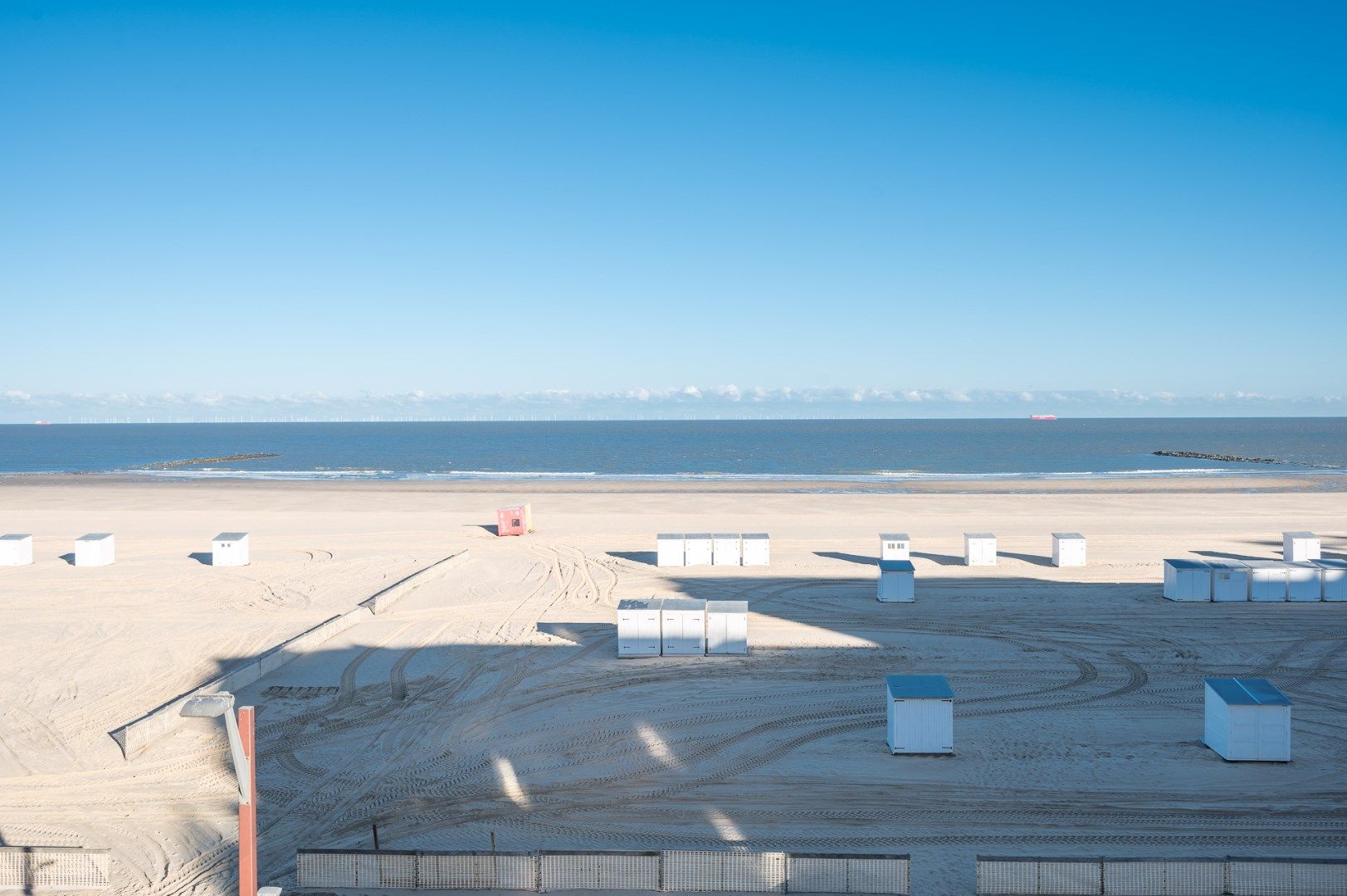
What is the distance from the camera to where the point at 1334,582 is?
24.0 metres

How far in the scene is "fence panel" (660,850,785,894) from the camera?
9898mm

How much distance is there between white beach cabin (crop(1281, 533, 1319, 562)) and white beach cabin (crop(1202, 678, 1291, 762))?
19.3 meters

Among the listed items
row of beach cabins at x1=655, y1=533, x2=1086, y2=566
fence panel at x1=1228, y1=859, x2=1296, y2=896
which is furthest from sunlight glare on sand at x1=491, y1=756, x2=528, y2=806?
row of beach cabins at x1=655, y1=533, x2=1086, y2=566

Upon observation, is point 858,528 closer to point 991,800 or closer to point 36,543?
point 991,800

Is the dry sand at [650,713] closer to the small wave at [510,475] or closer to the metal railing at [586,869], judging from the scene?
the metal railing at [586,869]

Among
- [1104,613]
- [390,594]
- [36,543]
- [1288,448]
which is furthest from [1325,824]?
[1288,448]

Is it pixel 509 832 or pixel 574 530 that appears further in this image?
pixel 574 530

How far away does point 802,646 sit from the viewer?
795 inches

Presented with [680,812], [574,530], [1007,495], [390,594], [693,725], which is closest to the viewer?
[680,812]

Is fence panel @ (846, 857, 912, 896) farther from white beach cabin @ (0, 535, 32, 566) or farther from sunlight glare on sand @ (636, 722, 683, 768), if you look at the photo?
white beach cabin @ (0, 535, 32, 566)

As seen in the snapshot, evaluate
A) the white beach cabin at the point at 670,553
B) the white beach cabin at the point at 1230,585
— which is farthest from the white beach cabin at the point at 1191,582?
the white beach cabin at the point at 670,553

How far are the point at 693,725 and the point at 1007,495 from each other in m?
45.7

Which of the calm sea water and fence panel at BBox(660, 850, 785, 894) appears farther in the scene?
the calm sea water

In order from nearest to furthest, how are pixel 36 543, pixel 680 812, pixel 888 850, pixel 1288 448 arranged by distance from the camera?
pixel 888 850
pixel 680 812
pixel 36 543
pixel 1288 448
